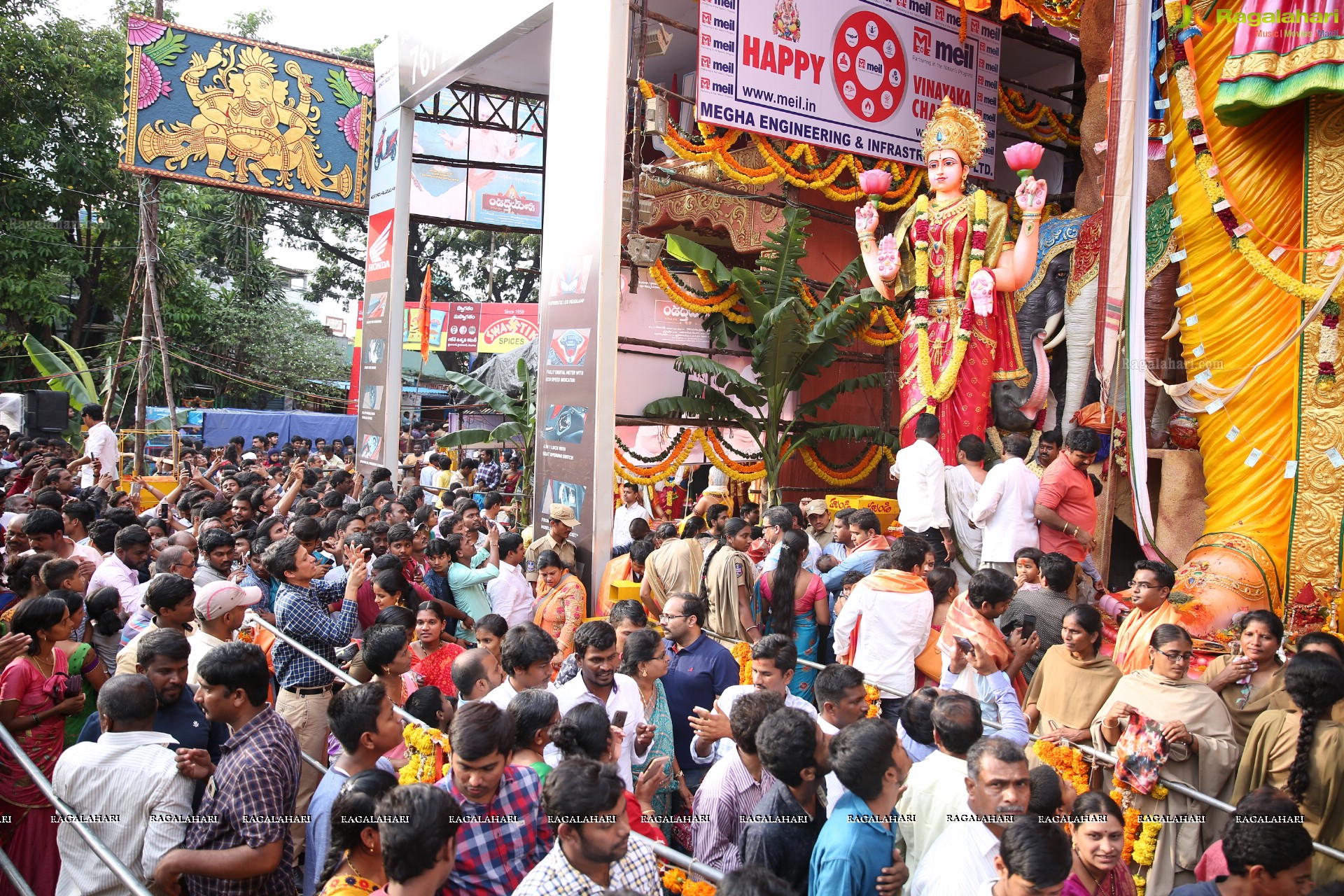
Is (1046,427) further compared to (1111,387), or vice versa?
(1046,427)

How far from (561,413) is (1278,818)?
22.3 ft

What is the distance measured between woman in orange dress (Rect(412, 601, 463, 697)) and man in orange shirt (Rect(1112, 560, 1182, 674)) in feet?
10.7

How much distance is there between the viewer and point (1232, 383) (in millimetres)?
7418

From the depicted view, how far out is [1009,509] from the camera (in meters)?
6.84

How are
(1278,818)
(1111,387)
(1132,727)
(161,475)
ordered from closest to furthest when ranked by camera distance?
1. (1278,818)
2. (1132,727)
3. (1111,387)
4. (161,475)

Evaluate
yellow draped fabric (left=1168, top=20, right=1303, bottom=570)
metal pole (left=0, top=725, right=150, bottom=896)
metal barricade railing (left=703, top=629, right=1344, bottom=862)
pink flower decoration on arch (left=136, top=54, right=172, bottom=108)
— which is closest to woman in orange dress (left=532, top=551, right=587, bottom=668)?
metal barricade railing (left=703, top=629, right=1344, bottom=862)

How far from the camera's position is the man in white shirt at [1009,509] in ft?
22.4

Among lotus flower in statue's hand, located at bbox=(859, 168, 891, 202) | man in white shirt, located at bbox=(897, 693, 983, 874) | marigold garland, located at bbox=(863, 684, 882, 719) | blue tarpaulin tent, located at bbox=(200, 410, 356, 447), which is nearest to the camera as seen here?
man in white shirt, located at bbox=(897, 693, 983, 874)

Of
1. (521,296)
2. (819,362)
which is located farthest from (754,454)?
(521,296)

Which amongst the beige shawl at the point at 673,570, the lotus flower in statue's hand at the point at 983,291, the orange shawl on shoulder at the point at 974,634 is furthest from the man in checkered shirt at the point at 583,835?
the lotus flower in statue's hand at the point at 983,291

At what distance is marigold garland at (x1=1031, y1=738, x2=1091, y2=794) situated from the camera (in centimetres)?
423

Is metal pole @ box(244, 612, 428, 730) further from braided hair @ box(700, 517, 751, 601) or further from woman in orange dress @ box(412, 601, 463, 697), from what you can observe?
braided hair @ box(700, 517, 751, 601)

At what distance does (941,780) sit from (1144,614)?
2180 mm

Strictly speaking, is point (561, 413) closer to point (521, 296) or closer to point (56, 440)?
point (56, 440)
